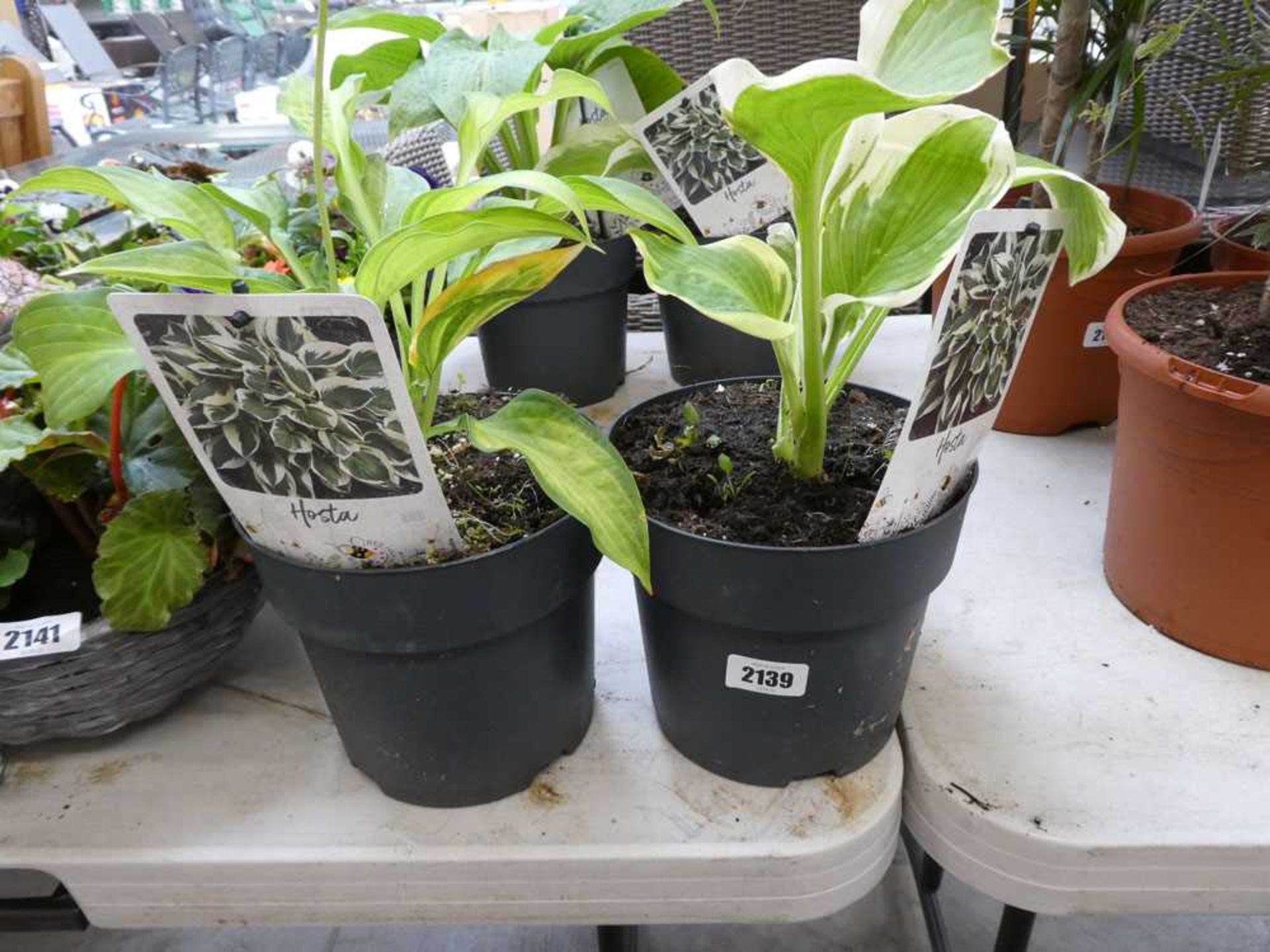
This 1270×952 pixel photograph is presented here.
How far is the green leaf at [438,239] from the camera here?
413mm

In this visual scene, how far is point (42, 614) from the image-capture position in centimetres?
59

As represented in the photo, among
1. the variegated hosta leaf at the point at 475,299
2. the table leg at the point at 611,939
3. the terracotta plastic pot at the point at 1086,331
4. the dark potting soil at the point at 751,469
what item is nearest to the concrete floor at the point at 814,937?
the table leg at the point at 611,939

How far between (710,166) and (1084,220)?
0.39 meters

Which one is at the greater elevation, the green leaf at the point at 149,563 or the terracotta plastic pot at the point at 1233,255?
the terracotta plastic pot at the point at 1233,255

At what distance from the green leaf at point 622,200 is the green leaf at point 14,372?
0.36m

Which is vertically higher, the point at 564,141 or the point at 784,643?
the point at 564,141

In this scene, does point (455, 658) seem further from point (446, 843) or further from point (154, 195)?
point (154, 195)

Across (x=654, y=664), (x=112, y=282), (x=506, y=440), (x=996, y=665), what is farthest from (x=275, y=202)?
(x=996, y=665)

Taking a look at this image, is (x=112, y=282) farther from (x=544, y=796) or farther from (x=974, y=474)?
(x=974, y=474)

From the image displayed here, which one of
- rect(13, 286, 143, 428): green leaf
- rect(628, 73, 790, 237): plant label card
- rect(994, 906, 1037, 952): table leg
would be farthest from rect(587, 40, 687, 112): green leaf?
rect(994, 906, 1037, 952): table leg

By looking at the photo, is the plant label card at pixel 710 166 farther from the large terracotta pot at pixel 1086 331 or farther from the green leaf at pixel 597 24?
the large terracotta pot at pixel 1086 331

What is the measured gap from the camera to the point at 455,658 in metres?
0.49

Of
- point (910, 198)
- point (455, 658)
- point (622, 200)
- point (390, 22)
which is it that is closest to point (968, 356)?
point (910, 198)

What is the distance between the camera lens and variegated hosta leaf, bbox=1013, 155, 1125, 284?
48 cm
